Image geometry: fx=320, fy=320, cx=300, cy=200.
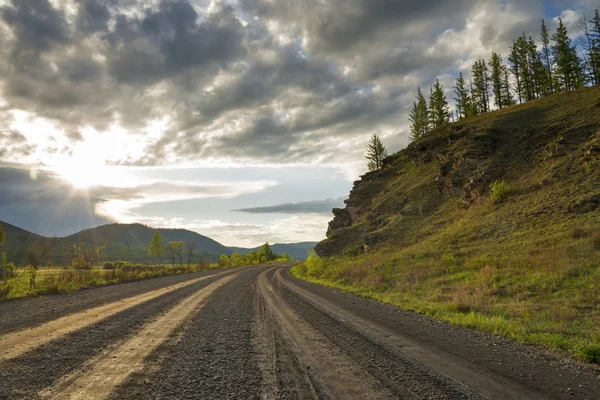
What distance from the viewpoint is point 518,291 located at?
1316cm

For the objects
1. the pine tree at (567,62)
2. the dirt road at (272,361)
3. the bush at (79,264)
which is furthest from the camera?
the pine tree at (567,62)

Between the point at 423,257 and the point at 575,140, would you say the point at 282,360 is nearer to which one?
the point at 423,257

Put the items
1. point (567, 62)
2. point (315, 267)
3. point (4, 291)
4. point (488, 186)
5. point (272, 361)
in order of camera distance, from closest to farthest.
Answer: point (272, 361), point (4, 291), point (488, 186), point (315, 267), point (567, 62)

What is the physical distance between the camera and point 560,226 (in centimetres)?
2052

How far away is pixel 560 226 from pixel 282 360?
22.4 metres

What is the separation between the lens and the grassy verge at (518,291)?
8.27 meters

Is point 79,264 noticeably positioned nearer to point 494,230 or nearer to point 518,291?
point 518,291

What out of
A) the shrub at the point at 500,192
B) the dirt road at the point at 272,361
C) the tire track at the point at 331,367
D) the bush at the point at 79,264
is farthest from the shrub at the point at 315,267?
the tire track at the point at 331,367

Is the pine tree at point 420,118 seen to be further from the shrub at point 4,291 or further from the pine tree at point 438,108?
the shrub at point 4,291

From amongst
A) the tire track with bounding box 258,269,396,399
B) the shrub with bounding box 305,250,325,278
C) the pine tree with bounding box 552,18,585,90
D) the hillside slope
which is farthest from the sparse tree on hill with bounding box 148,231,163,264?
the pine tree with bounding box 552,18,585,90

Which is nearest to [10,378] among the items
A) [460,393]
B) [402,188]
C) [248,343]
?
[248,343]

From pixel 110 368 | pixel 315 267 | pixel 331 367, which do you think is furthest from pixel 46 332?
pixel 315 267

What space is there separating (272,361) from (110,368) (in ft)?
9.37

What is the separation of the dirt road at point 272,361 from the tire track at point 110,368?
0.02 meters
